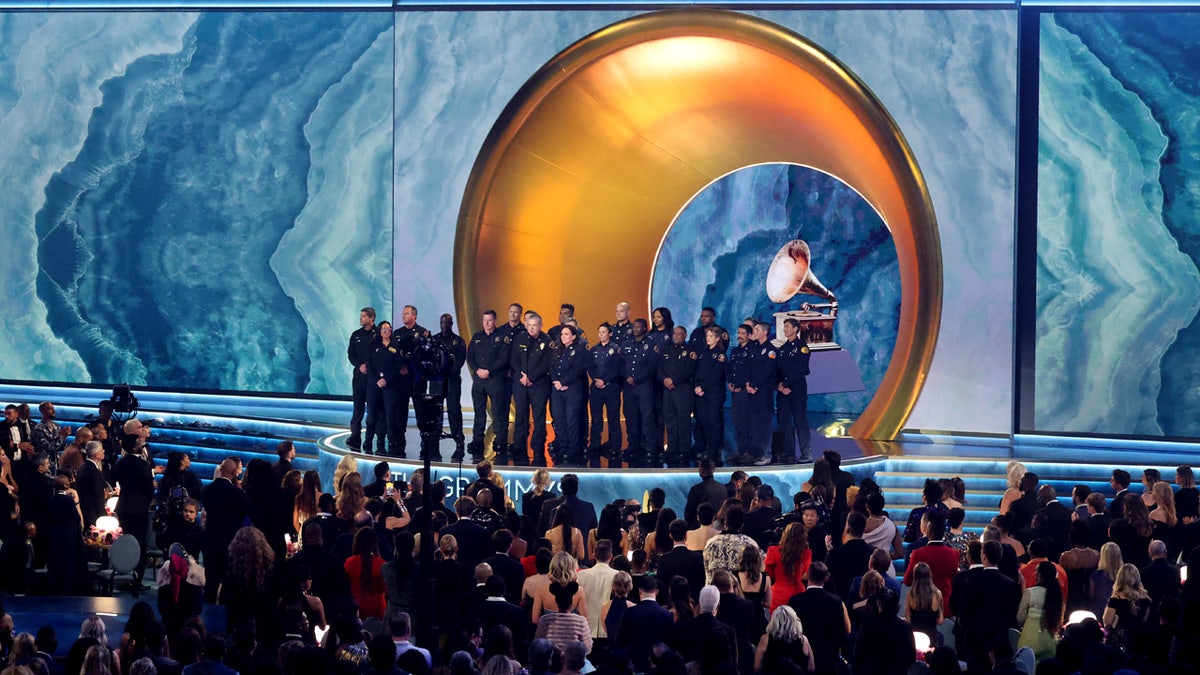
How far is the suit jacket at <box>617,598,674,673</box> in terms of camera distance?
7371 mm

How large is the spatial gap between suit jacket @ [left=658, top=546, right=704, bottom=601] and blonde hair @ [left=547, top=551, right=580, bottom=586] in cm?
75

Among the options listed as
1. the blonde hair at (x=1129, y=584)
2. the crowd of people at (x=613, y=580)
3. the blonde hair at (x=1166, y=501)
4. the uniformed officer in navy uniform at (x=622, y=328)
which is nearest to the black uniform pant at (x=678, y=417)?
the uniformed officer in navy uniform at (x=622, y=328)

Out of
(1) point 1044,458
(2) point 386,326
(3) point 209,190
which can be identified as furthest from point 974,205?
(3) point 209,190

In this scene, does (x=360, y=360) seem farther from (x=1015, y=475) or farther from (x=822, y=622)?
(x=822, y=622)

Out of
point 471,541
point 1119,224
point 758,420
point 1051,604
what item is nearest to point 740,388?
point 758,420

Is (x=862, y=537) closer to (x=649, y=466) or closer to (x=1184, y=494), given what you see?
(x=1184, y=494)

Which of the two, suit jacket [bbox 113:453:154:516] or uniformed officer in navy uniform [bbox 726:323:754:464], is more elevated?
uniformed officer in navy uniform [bbox 726:323:754:464]

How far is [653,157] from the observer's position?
1720cm

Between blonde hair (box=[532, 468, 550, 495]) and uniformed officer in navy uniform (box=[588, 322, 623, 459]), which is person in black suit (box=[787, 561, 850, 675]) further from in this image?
uniformed officer in navy uniform (box=[588, 322, 623, 459])

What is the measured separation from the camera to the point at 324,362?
17781 millimetres

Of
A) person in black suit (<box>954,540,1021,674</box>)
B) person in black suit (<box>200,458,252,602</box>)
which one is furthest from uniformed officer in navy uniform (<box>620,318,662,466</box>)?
person in black suit (<box>954,540,1021,674</box>)

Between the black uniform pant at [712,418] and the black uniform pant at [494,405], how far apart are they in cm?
181

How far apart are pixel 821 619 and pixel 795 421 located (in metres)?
6.44

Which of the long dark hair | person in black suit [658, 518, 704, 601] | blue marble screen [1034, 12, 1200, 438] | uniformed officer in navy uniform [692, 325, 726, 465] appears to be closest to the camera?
the long dark hair
